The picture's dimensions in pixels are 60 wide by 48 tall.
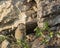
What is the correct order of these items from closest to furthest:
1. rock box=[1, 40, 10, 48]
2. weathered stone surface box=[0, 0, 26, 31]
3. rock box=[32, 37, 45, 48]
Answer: rock box=[32, 37, 45, 48], rock box=[1, 40, 10, 48], weathered stone surface box=[0, 0, 26, 31]

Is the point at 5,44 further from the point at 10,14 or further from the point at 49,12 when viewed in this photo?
the point at 49,12

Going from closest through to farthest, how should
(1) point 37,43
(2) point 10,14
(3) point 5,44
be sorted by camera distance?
(1) point 37,43
(3) point 5,44
(2) point 10,14

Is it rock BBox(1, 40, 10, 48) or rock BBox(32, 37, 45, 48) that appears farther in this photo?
rock BBox(1, 40, 10, 48)

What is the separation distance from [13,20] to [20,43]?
1.51 meters

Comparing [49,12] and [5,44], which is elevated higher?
[49,12]

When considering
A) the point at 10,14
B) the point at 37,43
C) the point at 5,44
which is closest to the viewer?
the point at 37,43

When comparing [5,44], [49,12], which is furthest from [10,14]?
[49,12]

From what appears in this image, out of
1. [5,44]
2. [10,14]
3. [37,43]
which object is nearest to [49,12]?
[37,43]

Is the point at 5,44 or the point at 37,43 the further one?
the point at 5,44

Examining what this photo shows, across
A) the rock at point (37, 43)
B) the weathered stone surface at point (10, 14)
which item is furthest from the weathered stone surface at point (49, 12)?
the weathered stone surface at point (10, 14)

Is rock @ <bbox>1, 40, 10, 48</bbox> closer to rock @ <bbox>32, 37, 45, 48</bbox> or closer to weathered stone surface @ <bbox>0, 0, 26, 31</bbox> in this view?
weathered stone surface @ <bbox>0, 0, 26, 31</bbox>

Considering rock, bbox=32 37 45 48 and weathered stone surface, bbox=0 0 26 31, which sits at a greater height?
weathered stone surface, bbox=0 0 26 31

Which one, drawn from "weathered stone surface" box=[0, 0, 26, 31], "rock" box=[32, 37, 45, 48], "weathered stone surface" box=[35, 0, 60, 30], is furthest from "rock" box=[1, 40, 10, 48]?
"weathered stone surface" box=[35, 0, 60, 30]

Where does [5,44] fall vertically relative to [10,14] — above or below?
below
